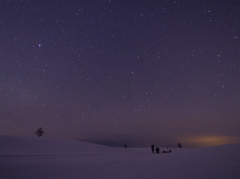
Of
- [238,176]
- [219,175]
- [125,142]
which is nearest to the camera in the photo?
[238,176]

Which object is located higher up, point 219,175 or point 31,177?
point 219,175

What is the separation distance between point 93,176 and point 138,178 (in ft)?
6.20

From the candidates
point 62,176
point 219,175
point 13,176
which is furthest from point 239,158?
point 13,176

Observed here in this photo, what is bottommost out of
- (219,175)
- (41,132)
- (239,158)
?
(219,175)

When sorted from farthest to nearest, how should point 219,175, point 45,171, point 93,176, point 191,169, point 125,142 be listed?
point 125,142 → point 45,171 → point 93,176 → point 191,169 → point 219,175

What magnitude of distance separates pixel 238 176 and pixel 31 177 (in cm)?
723

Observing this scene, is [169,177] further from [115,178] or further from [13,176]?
[13,176]

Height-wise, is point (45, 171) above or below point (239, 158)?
below

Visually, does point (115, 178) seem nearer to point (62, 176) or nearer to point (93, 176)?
point (93, 176)

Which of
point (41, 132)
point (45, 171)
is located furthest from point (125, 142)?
point (45, 171)

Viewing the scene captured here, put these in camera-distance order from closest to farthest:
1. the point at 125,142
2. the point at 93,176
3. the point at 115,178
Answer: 1. the point at 115,178
2. the point at 93,176
3. the point at 125,142

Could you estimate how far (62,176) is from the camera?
6180mm

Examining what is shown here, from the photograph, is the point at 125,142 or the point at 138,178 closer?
the point at 138,178

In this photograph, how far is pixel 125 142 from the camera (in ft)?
269
